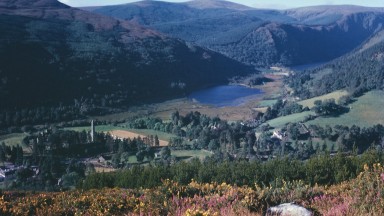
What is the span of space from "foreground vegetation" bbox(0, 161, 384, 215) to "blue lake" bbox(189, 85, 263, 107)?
91.3 meters

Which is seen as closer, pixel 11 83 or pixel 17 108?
pixel 17 108

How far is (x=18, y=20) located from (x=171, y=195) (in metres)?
134

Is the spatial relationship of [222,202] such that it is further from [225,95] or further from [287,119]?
[225,95]

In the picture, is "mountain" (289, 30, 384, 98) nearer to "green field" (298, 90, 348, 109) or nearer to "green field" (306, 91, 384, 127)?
"green field" (298, 90, 348, 109)

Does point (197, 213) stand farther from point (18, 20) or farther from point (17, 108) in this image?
point (18, 20)

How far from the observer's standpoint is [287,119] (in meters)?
76.4

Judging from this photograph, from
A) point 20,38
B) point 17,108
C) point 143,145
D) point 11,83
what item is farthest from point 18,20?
point 143,145

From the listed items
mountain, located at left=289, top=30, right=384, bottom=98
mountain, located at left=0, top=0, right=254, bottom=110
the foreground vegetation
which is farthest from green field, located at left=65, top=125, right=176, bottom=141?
the foreground vegetation

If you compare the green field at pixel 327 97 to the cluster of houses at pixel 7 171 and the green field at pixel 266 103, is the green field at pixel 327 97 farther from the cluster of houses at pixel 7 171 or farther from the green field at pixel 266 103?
the cluster of houses at pixel 7 171

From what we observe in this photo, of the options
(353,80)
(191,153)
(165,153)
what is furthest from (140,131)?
(353,80)

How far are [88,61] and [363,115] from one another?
74379mm

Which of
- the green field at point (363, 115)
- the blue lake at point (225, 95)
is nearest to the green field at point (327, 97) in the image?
the green field at point (363, 115)

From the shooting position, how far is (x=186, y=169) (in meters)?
22.8

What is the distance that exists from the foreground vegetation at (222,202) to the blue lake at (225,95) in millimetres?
91287
